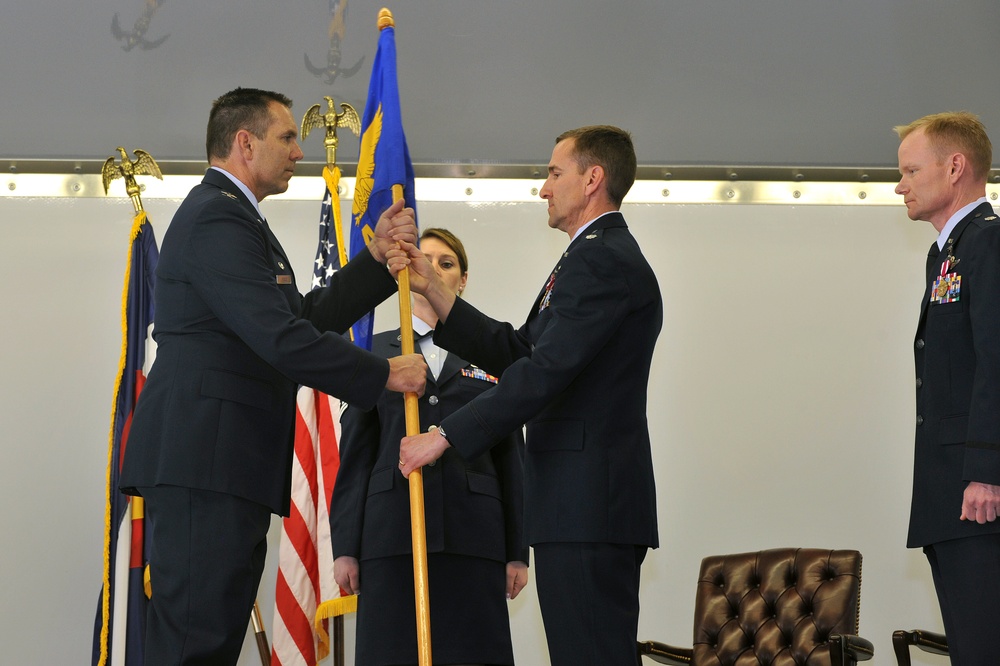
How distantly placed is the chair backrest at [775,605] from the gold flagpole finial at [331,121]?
2.19m

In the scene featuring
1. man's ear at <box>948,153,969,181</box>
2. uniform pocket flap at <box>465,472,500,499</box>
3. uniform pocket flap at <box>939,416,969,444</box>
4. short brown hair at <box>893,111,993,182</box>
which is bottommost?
uniform pocket flap at <box>465,472,500,499</box>

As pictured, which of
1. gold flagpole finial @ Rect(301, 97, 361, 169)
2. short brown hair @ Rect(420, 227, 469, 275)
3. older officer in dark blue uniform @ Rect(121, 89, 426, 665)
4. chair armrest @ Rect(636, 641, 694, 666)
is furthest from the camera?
gold flagpole finial @ Rect(301, 97, 361, 169)

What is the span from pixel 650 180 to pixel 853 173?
95 cm

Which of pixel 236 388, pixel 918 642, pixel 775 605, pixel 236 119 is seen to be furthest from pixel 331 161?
pixel 918 642

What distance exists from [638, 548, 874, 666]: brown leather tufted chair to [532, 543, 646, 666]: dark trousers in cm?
116

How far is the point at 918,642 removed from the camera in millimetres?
3441

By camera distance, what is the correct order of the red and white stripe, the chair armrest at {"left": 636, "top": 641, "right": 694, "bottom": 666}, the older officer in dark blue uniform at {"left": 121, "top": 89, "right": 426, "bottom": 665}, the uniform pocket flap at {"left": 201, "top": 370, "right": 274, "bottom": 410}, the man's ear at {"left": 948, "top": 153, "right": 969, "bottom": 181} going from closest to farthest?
the older officer in dark blue uniform at {"left": 121, "top": 89, "right": 426, "bottom": 665}
the uniform pocket flap at {"left": 201, "top": 370, "right": 274, "bottom": 410}
the man's ear at {"left": 948, "top": 153, "right": 969, "bottom": 181}
the chair armrest at {"left": 636, "top": 641, "right": 694, "bottom": 666}
the red and white stripe

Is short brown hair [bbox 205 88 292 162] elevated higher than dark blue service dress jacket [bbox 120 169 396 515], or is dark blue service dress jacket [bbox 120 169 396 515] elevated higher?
short brown hair [bbox 205 88 292 162]

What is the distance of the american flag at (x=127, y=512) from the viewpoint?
4043mm

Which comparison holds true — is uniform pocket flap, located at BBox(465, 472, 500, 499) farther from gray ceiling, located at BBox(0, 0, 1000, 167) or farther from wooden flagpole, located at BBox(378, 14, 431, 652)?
gray ceiling, located at BBox(0, 0, 1000, 167)

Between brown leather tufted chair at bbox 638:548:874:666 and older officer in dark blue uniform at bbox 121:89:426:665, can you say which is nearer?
older officer in dark blue uniform at bbox 121:89:426:665

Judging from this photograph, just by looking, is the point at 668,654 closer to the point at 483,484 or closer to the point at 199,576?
the point at 483,484

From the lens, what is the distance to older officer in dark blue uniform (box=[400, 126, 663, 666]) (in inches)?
97.7

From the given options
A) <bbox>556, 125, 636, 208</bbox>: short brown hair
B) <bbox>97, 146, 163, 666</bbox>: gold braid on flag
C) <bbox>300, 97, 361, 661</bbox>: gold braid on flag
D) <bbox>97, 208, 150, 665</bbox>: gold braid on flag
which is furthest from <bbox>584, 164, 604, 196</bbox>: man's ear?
<bbox>97, 208, 150, 665</bbox>: gold braid on flag
